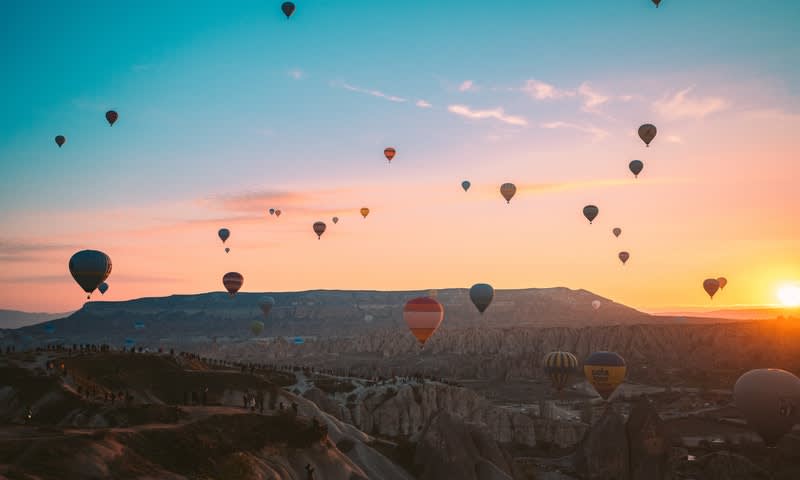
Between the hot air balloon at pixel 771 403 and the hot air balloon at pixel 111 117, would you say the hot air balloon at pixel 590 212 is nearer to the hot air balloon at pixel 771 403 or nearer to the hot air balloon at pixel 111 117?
the hot air balloon at pixel 771 403

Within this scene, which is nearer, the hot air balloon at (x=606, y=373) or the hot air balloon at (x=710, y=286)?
the hot air balloon at (x=606, y=373)

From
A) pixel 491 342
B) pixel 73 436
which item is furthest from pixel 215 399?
pixel 491 342

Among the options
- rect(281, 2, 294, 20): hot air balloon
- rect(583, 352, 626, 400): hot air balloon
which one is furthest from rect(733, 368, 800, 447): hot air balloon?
rect(281, 2, 294, 20): hot air balloon

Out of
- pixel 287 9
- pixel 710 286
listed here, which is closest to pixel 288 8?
pixel 287 9

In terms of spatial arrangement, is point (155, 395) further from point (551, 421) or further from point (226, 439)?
point (551, 421)

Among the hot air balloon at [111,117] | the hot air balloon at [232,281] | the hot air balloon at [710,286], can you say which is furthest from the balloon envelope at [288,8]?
the hot air balloon at [710,286]

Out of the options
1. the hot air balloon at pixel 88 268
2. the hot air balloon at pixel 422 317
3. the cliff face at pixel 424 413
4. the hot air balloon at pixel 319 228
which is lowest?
the cliff face at pixel 424 413

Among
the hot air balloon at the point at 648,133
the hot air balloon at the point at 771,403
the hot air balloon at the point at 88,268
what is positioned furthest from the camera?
the hot air balloon at the point at 648,133

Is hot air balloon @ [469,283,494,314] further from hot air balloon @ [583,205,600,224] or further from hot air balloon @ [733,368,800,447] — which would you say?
hot air balloon @ [733,368,800,447]

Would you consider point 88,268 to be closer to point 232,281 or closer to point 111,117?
point 111,117
